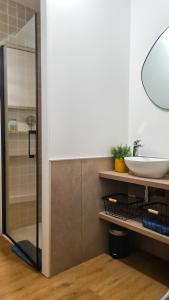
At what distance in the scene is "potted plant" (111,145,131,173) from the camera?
205cm

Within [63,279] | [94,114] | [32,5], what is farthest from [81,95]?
[32,5]

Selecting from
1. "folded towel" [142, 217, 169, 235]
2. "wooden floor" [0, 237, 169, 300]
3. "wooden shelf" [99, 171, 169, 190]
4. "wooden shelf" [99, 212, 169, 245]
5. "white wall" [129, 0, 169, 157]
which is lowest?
"wooden floor" [0, 237, 169, 300]

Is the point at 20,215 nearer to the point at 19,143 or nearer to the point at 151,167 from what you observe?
the point at 19,143

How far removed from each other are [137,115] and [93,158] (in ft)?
1.94

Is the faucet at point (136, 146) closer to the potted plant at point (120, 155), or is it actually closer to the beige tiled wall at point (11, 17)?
the potted plant at point (120, 155)

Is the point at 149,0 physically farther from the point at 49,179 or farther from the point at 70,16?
the point at 49,179

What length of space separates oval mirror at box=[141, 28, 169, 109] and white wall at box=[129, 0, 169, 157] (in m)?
0.05

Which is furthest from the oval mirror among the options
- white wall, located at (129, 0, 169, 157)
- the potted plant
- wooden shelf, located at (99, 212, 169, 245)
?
wooden shelf, located at (99, 212, 169, 245)

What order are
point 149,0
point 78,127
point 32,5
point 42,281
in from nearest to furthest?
1. point 42,281
2. point 78,127
3. point 149,0
4. point 32,5

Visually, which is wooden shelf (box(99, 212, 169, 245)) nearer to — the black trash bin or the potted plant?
the black trash bin

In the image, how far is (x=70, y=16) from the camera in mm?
1798

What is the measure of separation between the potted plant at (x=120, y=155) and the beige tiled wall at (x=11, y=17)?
171 centimetres

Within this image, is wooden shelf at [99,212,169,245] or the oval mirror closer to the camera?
wooden shelf at [99,212,169,245]

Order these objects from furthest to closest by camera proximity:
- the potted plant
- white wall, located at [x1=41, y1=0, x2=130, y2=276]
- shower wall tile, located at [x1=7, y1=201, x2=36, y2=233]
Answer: shower wall tile, located at [x1=7, y1=201, x2=36, y2=233], the potted plant, white wall, located at [x1=41, y1=0, x2=130, y2=276]
